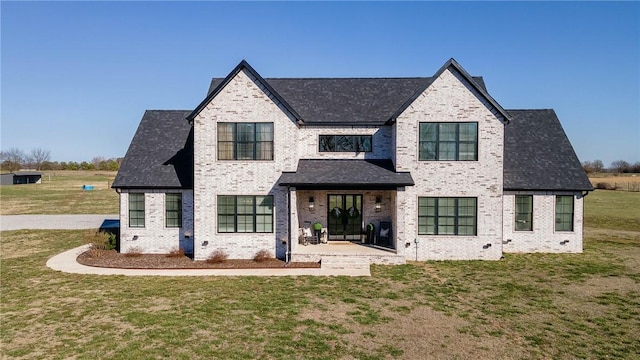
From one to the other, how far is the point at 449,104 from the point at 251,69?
9.65 m

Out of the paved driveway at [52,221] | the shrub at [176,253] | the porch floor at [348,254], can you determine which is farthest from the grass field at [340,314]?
the paved driveway at [52,221]

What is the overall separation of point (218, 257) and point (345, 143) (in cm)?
864

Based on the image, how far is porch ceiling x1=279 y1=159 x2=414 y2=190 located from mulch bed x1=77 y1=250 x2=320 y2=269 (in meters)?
3.72

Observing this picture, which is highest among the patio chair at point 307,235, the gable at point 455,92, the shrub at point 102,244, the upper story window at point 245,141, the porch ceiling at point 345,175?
the gable at point 455,92

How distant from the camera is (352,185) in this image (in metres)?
17.2

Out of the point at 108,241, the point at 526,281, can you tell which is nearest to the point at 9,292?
the point at 108,241

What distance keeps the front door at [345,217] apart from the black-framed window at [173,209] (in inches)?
308

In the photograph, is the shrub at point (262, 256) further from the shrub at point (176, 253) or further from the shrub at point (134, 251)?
the shrub at point (134, 251)

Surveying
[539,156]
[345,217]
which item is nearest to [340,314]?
[345,217]

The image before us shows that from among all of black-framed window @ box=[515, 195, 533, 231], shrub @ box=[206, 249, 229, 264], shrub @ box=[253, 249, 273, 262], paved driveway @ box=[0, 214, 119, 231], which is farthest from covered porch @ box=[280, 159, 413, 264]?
paved driveway @ box=[0, 214, 119, 231]

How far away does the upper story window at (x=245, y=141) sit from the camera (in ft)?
59.6

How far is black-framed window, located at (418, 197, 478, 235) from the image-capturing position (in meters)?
18.1

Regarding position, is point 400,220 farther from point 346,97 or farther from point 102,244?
Result: point 102,244

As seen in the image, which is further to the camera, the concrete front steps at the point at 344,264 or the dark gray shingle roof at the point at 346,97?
the dark gray shingle roof at the point at 346,97
